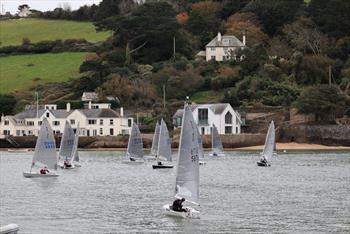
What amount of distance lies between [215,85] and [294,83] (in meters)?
11.6

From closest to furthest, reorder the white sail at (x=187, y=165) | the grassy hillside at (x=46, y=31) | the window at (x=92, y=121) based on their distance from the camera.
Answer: the white sail at (x=187, y=165), the window at (x=92, y=121), the grassy hillside at (x=46, y=31)

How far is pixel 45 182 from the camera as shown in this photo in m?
64.6

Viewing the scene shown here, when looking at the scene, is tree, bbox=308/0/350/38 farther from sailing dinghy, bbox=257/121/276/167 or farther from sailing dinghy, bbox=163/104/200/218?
sailing dinghy, bbox=163/104/200/218

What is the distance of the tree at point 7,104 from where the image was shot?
5335 inches

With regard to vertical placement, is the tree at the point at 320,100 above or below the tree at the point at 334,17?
below

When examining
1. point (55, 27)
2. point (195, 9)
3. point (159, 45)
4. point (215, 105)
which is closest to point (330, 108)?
point (215, 105)

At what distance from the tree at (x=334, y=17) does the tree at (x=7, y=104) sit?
46.3 metres

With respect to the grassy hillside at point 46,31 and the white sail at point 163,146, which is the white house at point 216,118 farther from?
the grassy hillside at point 46,31

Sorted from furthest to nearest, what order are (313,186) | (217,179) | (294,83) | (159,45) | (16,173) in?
(159,45)
(294,83)
(16,173)
(217,179)
(313,186)

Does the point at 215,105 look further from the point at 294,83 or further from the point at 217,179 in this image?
the point at 217,179

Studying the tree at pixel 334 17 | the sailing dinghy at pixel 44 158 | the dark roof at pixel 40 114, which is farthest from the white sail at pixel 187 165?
the tree at pixel 334 17

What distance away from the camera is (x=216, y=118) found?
120m

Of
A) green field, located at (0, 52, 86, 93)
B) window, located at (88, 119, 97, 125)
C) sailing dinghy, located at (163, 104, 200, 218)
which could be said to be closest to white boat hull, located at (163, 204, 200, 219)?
sailing dinghy, located at (163, 104, 200, 218)

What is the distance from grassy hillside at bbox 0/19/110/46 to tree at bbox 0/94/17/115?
39.4 meters
